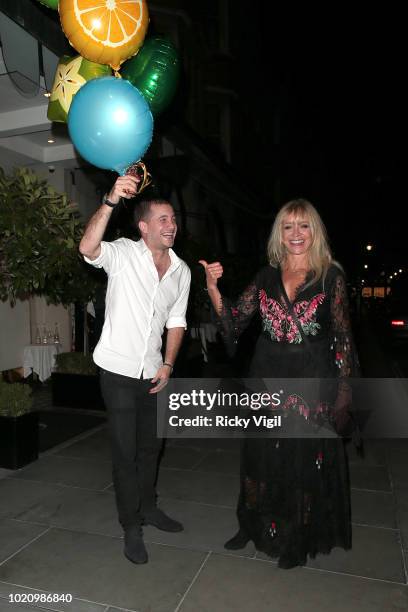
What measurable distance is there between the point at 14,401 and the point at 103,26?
127 inches

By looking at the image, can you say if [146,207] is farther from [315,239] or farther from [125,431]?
[125,431]

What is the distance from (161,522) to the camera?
331 centimetres

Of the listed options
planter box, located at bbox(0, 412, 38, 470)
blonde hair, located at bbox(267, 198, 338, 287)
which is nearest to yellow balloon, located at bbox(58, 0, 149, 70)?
blonde hair, located at bbox(267, 198, 338, 287)

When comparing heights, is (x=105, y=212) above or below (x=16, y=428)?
above

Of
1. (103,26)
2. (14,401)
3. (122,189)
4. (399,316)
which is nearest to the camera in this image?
(122,189)

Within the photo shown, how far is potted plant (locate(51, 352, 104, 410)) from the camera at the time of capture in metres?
6.79

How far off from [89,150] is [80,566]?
243 centimetres

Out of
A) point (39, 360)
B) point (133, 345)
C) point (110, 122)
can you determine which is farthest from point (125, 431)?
point (39, 360)

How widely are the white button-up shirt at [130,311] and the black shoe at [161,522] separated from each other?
104 centimetres

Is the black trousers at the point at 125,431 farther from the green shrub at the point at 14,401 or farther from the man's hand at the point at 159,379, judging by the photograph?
the green shrub at the point at 14,401

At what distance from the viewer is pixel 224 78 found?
20703 mm

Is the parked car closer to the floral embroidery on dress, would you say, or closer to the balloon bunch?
the balloon bunch

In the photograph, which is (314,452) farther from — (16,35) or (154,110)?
(16,35)

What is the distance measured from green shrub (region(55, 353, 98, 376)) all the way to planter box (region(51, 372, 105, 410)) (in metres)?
0.11
